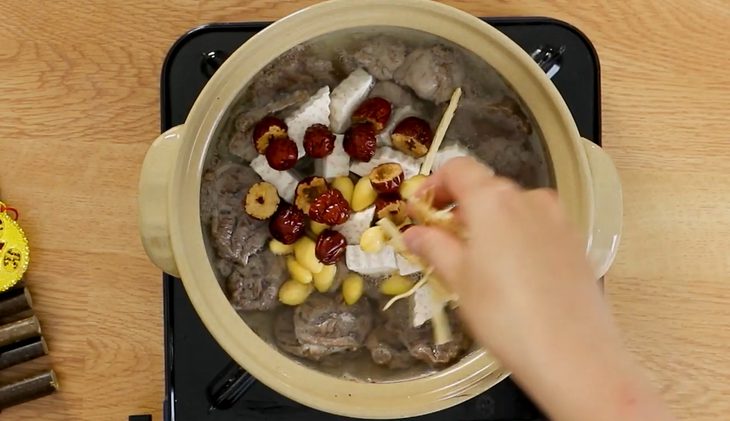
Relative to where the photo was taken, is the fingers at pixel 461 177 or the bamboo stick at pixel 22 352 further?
the bamboo stick at pixel 22 352

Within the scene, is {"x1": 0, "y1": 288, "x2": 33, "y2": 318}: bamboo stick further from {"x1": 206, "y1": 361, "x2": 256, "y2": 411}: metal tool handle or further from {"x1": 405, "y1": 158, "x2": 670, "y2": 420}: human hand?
{"x1": 405, "y1": 158, "x2": 670, "y2": 420}: human hand

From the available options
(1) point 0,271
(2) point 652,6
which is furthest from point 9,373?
(2) point 652,6

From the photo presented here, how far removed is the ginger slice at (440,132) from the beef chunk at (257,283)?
6.8 inches

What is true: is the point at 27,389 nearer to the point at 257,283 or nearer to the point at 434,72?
the point at 257,283

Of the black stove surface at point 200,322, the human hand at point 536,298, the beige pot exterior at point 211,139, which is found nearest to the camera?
the human hand at point 536,298

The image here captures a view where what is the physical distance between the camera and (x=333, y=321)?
727mm

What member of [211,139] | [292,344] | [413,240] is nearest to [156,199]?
[211,139]

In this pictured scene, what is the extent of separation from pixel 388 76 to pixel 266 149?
0.45ft

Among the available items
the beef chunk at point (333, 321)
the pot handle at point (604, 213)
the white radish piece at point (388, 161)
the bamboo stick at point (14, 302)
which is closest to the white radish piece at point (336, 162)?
the white radish piece at point (388, 161)

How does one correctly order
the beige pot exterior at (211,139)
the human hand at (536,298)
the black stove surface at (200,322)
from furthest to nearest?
the black stove surface at (200,322)
the beige pot exterior at (211,139)
the human hand at (536,298)

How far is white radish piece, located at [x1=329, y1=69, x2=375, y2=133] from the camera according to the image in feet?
2.37

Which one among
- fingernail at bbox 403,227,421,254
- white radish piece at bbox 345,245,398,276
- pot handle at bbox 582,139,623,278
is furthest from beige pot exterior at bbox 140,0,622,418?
fingernail at bbox 403,227,421,254

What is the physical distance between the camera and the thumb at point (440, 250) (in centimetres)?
46

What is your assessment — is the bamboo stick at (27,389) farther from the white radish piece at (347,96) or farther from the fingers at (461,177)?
the fingers at (461,177)
